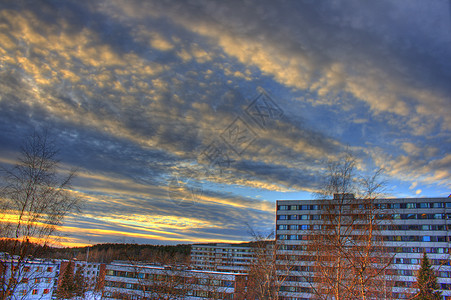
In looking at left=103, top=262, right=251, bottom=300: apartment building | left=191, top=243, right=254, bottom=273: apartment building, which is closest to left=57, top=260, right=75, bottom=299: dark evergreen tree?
left=103, top=262, right=251, bottom=300: apartment building

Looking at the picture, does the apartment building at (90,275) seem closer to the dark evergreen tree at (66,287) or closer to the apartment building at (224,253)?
the dark evergreen tree at (66,287)

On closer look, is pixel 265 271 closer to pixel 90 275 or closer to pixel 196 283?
pixel 196 283

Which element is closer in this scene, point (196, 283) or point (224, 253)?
point (196, 283)

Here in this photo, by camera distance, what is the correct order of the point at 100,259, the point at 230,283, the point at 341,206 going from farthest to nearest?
the point at 100,259 < the point at 230,283 < the point at 341,206

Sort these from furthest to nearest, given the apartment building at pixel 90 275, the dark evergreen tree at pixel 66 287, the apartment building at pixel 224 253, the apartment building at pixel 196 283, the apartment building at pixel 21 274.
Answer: the apartment building at pixel 224 253
the apartment building at pixel 90 275
the apartment building at pixel 196 283
the dark evergreen tree at pixel 66 287
the apartment building at pixel 21 274

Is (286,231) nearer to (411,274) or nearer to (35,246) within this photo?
(411,274)

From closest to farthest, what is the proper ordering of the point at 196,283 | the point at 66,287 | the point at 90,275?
the point at 196,283 → the point at 66,287 → the point at 90,275

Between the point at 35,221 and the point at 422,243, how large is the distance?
88.3 meters

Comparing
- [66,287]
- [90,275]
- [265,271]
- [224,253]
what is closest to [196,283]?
[265,271]

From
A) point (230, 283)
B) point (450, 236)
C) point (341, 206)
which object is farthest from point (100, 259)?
point (341, 206)

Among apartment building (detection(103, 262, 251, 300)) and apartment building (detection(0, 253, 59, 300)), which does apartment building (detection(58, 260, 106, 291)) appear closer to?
apartment building (detection(103, 262, 251, 300))

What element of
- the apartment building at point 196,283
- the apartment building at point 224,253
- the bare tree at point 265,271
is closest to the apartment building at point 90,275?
the apartment building at point 196,283

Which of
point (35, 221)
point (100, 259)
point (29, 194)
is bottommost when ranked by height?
point (100, 259)

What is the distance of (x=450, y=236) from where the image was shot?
72250 millimetres
